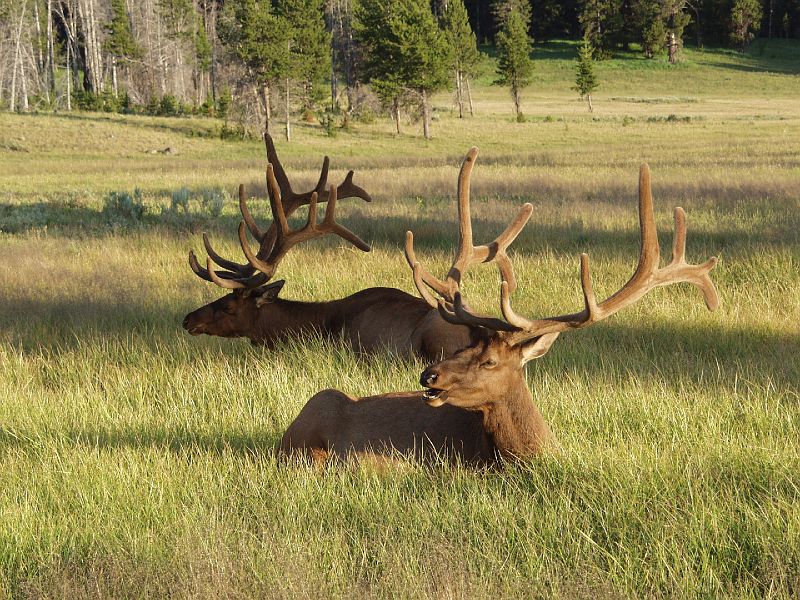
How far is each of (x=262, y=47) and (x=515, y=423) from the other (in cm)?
4776

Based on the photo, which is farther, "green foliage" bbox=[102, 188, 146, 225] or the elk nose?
"green foliage" bbox=[102, 188, 146, 225]

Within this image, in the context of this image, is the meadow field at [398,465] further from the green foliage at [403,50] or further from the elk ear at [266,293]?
the green foliage at [403,50]

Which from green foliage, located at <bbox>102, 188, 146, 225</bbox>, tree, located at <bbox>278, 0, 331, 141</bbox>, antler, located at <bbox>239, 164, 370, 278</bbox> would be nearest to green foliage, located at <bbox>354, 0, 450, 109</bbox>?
tree, located at <bbox>278, 0, 331, 141</bbox>

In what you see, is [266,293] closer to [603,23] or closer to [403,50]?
[403,50]

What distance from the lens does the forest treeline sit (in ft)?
167

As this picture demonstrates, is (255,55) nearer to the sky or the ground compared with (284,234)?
nearer to the sky

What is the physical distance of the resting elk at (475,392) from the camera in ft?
12.5

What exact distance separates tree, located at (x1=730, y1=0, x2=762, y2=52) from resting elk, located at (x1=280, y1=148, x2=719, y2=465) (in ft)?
337

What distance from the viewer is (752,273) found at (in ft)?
29.4

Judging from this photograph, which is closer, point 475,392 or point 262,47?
point 475,392

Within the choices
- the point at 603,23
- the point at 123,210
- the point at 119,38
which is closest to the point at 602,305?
the point at 123,210

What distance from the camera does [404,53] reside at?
52.6 metres

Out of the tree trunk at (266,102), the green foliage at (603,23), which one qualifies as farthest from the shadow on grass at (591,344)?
the green foliage at (603,23)

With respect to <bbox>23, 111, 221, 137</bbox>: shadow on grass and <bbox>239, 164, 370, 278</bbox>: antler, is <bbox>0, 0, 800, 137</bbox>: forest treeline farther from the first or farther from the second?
<bbox>239, 164, 370, 278</bbox>: antler
